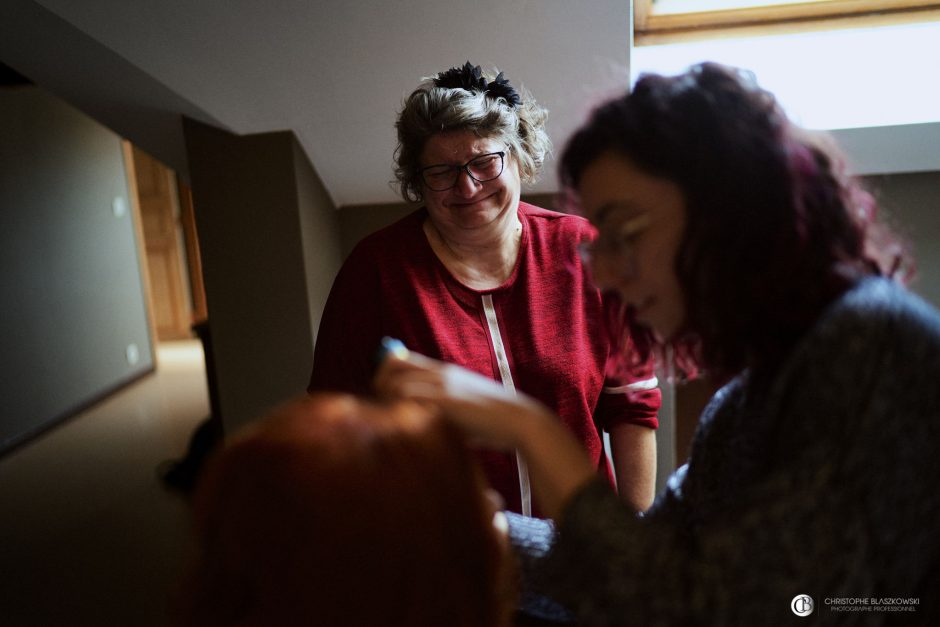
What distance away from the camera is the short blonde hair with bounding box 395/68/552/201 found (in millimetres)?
1254

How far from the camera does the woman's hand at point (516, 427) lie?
0.59 m

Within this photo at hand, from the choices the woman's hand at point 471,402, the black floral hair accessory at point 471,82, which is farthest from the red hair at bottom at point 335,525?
the black floral hair accessory at point 471,82

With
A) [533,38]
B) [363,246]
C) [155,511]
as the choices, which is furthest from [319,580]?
[155,511]

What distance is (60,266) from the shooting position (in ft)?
13.4

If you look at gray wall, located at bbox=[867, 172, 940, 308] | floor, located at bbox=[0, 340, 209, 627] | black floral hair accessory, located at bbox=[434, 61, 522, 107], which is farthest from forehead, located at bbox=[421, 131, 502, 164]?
gray wall, located at bbox=[867, 172, 940, 308]

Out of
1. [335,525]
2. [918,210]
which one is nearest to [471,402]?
[335,525]

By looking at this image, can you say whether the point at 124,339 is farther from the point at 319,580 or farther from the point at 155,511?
the point at 319,580

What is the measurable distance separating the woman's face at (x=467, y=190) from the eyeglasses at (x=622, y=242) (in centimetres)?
60

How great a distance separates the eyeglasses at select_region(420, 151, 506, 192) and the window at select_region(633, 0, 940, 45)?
0.87 metres

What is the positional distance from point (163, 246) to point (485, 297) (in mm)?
5466

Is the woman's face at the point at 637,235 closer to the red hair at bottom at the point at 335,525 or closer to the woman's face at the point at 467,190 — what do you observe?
the red hair at bottom at the point at 335,525

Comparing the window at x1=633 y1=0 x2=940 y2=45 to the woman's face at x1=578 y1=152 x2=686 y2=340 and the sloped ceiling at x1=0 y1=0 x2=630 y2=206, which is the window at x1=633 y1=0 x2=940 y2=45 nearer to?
the sloped ceiling at x1=0 y1=0 x2=630 y2=206
